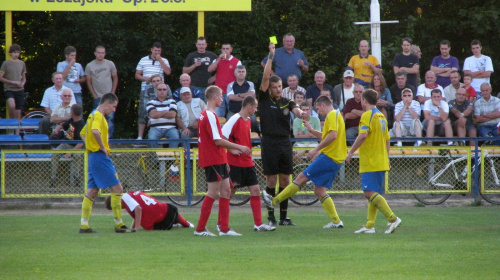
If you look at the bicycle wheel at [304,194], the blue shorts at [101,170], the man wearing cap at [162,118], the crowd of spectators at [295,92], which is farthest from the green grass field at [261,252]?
the crowd of spectators at [295,92]

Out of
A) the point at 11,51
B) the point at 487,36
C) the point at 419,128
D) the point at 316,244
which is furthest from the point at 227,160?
the point at 487,36

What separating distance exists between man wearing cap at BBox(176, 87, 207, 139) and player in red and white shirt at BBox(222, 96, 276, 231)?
6150 mm

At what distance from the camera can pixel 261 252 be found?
860cm

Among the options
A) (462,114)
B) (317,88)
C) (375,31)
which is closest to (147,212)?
(317,88)

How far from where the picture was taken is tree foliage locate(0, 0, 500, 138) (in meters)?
→ 21.7

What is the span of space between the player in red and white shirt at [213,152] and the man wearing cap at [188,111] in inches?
267

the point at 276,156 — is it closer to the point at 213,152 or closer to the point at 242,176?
the point at 242,176

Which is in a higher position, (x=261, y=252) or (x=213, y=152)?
(x=213, y=152)

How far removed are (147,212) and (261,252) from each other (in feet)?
9.31

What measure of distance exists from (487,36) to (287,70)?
10.1m

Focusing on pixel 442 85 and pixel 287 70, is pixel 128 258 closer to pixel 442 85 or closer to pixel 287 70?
pixel 287 70

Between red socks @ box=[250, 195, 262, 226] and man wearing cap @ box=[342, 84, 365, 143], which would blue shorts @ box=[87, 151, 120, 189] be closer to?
red socks @ box=[250, 195, 262, 226]

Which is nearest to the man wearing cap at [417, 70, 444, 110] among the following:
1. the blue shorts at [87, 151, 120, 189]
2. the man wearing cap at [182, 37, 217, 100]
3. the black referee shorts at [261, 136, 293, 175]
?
the man wearing cap at [182, 37, 217, 100]

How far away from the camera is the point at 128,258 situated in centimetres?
820
